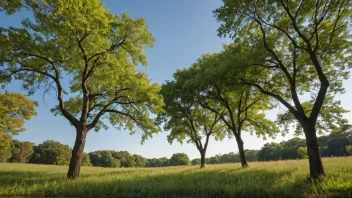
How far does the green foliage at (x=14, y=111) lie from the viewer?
2958 cm

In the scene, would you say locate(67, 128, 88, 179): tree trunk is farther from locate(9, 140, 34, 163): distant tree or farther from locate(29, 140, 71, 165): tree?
locate(29, 140, 71, 165): tree

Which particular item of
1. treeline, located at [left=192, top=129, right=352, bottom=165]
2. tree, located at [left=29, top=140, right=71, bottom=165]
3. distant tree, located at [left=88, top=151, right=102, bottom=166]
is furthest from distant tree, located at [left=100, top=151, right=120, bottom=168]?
treeline, located at [left=192, top=129, right=352, bottom=165]

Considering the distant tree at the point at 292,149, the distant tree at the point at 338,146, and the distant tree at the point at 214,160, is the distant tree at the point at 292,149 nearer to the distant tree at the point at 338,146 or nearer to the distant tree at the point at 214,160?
the distant tree at the point at 338,146

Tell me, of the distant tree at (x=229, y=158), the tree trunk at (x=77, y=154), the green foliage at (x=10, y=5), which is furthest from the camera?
the distant tree at (x=229, y=158)

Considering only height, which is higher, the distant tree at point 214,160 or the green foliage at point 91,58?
the green foliage at point 91,58

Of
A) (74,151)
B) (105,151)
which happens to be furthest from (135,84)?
(105,151)

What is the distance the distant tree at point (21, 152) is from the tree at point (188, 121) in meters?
76.8

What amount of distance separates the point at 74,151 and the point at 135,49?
858 centimetres

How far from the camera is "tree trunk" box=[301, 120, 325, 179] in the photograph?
9219 millimetres

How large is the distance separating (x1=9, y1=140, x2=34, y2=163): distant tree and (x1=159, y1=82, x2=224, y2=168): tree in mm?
76765

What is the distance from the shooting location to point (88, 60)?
44.3ft

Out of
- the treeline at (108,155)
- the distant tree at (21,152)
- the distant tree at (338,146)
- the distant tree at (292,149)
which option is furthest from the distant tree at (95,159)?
the distant tree at (338,146)

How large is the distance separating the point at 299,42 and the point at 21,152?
95.2 m

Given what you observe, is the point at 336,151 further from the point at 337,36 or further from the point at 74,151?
the point at 74,151
